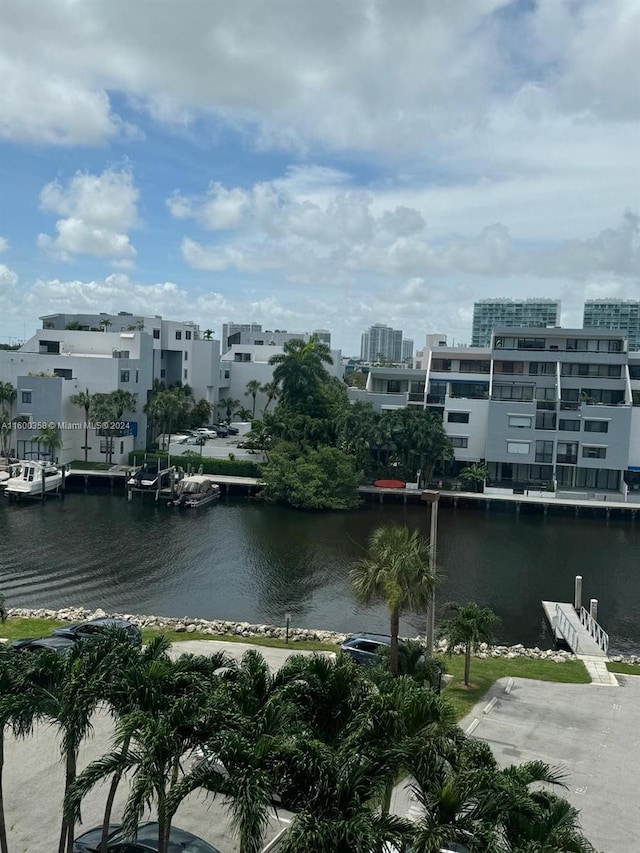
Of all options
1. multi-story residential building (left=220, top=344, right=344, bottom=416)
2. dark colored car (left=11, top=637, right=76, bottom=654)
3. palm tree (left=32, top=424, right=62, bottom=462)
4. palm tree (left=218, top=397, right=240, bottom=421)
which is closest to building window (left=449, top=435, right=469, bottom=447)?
multi-story residential building (left=220, top=344, right=344, bottom=416)

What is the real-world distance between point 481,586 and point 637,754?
21.2 m

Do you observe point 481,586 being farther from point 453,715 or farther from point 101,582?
point 453,715

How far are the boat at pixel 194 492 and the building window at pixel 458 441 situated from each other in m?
20.9

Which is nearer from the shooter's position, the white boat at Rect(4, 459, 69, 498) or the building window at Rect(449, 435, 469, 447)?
the white boat at Rect(4, 459, 69, 498)

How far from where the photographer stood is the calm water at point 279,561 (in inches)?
1371

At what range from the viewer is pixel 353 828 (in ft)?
27.6

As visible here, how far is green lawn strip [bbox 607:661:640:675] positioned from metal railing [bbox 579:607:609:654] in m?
2.32

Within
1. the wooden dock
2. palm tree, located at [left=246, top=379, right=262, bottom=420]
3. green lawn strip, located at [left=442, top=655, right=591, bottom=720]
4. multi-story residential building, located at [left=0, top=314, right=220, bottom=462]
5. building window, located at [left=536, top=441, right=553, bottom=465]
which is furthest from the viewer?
palm tree, located at [left=246, top=379, right=262, bottom=420]

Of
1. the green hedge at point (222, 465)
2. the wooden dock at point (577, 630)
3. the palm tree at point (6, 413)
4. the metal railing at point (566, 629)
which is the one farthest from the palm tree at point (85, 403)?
the metal railing at point (566, 629)

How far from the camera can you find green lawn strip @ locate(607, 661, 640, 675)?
83.7 ft

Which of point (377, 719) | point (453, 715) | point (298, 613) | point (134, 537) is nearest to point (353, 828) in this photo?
point (377, 719)

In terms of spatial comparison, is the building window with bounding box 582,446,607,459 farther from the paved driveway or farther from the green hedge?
the paved driveway

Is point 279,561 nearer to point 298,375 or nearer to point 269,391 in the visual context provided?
point 298,375

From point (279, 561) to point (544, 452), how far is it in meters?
30.3
